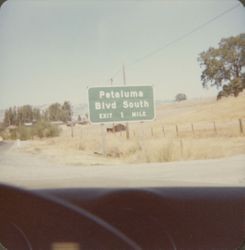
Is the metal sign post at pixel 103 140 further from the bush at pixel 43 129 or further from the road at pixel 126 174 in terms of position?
the bush at pixel 43 129

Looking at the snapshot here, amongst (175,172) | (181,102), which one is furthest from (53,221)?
(181,102)

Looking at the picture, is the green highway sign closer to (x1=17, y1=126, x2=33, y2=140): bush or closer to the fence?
the fence

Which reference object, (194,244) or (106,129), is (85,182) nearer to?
(106,129)

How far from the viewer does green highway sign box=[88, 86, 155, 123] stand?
2.62 meters

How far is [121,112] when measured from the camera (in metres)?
2.66

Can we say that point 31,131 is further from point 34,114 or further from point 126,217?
point 126,217

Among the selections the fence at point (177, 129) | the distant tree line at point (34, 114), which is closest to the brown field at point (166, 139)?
the fence at point (177, 129)

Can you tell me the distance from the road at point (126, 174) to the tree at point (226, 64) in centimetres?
45

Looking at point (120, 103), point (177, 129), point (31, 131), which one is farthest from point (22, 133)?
point (177, 129)

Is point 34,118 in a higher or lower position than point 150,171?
higher

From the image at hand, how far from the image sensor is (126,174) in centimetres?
273

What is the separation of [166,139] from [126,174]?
1.19 ft

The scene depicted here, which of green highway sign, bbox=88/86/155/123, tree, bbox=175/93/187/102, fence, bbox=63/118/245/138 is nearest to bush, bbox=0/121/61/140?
fence, bbox=63/118/245/138

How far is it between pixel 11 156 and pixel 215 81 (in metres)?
1.40
